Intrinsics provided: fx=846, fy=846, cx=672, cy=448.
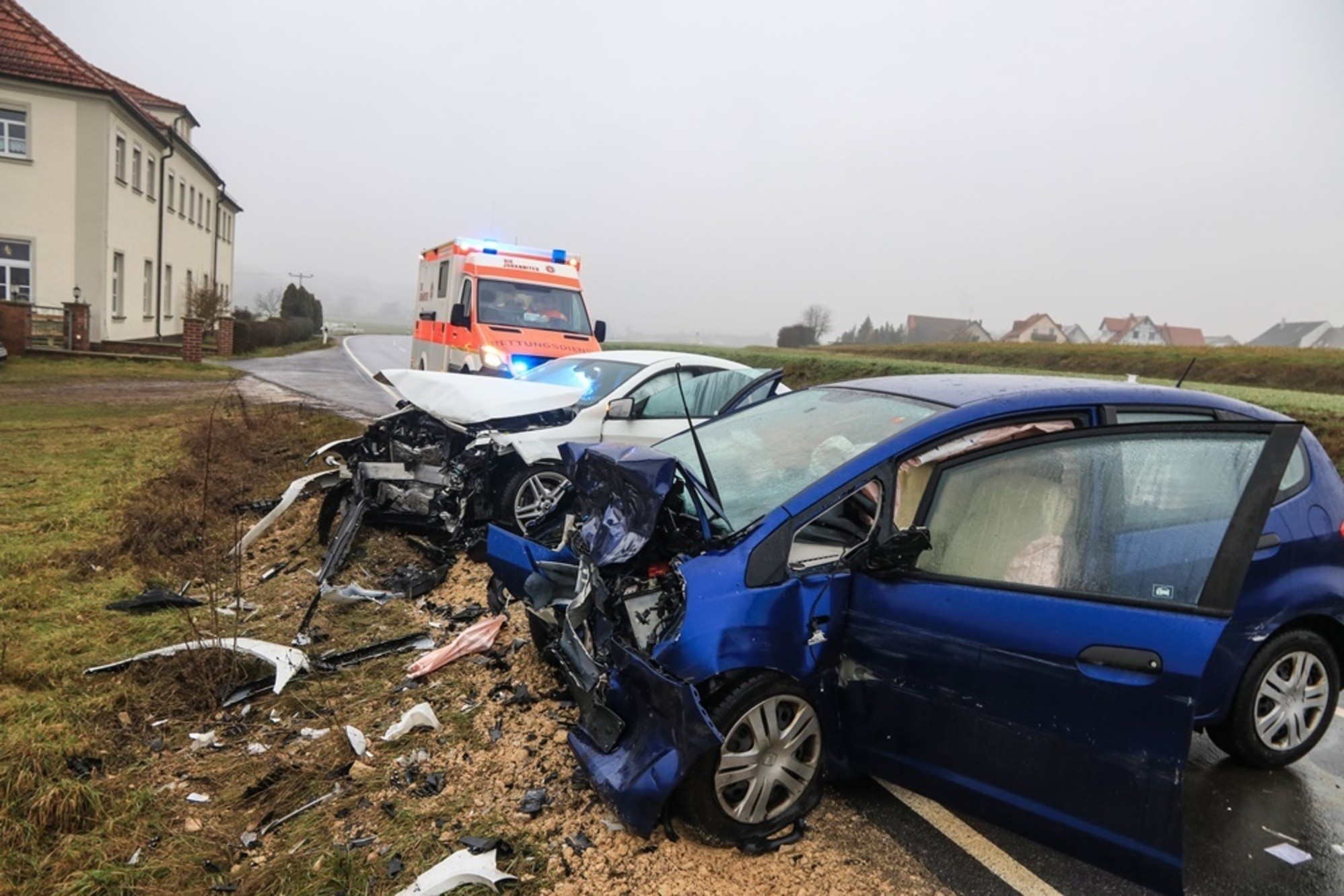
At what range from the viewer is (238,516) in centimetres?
727

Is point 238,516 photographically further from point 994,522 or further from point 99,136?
point 99,136

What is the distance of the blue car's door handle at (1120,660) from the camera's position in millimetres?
2594

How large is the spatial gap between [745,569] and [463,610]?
2.82 m

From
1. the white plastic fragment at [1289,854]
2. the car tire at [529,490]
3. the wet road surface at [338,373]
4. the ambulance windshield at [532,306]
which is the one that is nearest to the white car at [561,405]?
the car tire at [529,490]

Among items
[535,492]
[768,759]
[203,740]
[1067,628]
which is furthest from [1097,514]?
[535,492]

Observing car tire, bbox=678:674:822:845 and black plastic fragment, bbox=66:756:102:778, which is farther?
black plastic fragment, bbox=66:756:102:778

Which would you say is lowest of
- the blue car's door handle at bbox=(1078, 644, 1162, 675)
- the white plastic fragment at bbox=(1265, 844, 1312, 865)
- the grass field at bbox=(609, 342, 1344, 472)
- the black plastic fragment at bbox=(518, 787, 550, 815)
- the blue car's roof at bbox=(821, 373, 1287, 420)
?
the black plastic fragment at bbox=(518, 787, 550, 815)

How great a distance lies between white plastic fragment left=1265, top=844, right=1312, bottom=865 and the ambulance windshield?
10.8 meters

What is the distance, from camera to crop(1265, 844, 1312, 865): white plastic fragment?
3211 millimetres

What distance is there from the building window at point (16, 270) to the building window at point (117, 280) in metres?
2.24

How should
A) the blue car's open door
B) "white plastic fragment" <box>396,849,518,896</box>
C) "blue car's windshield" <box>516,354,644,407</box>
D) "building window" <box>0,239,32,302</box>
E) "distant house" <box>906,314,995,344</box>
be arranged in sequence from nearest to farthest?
1. the blue car's open door
2. "white plastic fragment" <box>396,849,518,896</box>
3. "blue car's windshield" <box>516,354,644,407</box>
4. "building window" <box>0,239,32,302</box>
5. "distant house" <box>906,314,995,344</box>

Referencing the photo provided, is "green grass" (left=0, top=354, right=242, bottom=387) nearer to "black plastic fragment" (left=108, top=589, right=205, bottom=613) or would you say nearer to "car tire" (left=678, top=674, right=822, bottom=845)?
"black plastic fragment" (left=108, top=589, right=205, bottom=613)

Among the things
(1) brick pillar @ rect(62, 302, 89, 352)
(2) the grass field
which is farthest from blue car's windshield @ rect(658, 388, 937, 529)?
(1) brick pillar @ rect(62, 302, 89, 352)

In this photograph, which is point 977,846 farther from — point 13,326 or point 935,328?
point 935,328
